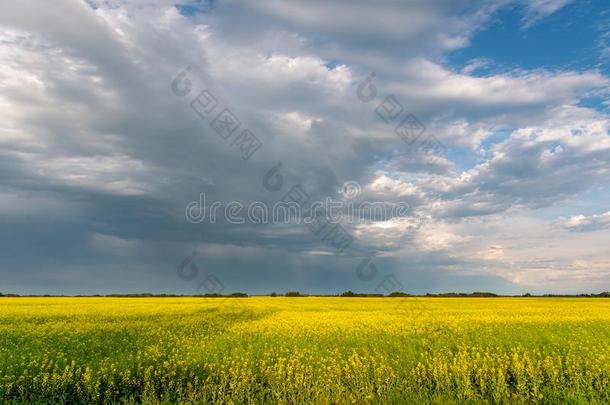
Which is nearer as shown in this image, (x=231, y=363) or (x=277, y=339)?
(x=231, y=363)

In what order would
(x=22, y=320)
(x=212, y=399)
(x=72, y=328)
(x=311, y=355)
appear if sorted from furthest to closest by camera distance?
(x=22, y=320) → (x=72, y=328) → (x=311, y=355) → (x=212, y=399)

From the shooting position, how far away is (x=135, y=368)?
13.2m

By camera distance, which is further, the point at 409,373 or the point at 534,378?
the point at 409,373

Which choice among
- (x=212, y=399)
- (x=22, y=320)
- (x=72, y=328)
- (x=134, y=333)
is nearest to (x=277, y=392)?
(x=212, y=399)

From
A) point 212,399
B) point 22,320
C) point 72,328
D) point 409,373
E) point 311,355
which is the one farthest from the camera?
point 22,320

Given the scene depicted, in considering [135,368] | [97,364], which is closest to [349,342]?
[135,368]

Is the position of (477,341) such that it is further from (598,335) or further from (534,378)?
(598,335)

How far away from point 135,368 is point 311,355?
5.33m

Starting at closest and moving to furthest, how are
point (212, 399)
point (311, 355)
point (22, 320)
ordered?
point (212, 399) < point (311, 355) < point (22, 320)

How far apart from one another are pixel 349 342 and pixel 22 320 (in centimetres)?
2057

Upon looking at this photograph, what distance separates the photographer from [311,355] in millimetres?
14219

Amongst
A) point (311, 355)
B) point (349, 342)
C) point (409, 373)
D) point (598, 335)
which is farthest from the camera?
point (598, 335)

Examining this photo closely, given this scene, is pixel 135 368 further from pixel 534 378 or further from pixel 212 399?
pixel 534 378

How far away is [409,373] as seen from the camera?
1295cm
